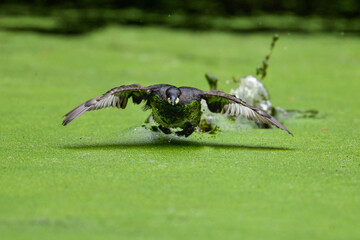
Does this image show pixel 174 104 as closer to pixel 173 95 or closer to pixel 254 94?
pixel 173 95

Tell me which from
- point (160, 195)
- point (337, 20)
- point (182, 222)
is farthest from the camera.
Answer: point (337, 20)

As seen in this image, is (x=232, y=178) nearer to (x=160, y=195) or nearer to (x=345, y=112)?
(x=160, y=195)

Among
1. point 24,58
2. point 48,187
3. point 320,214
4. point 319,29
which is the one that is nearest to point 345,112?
point 320,214

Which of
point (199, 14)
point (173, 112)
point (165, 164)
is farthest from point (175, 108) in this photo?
point (199, 14)

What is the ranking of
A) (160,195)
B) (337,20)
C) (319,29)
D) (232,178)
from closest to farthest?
(160,195) < (232,178) < (319,29) < (337,20)

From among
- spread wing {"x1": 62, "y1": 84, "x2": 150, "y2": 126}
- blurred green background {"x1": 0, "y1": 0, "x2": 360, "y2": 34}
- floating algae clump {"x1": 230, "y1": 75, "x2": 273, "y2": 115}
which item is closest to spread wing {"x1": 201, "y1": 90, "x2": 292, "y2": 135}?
spread wing {"x1": 62, "y1": 84, "x2": 150, "y2": 126}

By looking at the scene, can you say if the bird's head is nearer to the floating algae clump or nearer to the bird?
the bird

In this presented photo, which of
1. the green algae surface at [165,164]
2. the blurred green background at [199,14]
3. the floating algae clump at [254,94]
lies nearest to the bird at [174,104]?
the green algae surface at [165,164]
